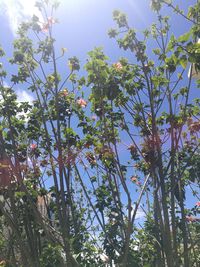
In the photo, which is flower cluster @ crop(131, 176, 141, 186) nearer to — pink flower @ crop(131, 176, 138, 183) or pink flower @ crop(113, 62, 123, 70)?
pink flower @ crop(131, 176, 138, 183)

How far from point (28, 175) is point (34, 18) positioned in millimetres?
2704

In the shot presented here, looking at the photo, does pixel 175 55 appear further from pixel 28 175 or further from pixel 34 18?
pixel 28 175

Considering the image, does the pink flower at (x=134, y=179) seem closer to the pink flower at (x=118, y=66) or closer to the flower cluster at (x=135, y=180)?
the flower cluster at (x=135, y=180)

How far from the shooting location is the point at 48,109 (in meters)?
7.00

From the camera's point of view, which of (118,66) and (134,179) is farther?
(134,179)

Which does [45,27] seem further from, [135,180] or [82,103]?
[135,180]

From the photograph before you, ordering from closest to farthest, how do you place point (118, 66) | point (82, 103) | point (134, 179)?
1. point (118, 66)
2. point (82, 103)
3. point (134, 179)

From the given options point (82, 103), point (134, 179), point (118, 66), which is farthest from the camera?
point (134, 179)

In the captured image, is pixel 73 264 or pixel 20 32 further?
pixel 20 32

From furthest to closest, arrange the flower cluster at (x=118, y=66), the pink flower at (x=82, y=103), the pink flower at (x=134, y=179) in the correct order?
the pink flower at (x=134, y=179) < the pink flower at (x=82, y=103) < the flower cluster at (x=118, y=66)

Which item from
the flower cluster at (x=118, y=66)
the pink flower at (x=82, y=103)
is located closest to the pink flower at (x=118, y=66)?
the flower cluster at (x=118, y=66)

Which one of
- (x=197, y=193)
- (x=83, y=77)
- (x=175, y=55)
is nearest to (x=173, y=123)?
(x=83, y=77)

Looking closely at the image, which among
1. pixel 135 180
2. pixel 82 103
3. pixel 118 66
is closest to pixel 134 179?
pixel 135 180

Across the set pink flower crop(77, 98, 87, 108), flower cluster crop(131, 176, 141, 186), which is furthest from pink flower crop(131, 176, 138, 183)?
pink flower crop(77, 98, 87, 108)
